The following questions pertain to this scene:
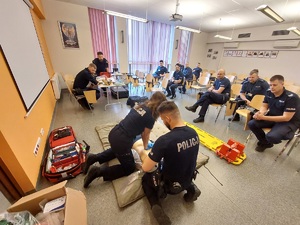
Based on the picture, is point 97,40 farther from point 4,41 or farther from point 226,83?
point 226,83

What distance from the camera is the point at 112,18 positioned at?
5.40m

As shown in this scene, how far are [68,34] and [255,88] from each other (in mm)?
6148

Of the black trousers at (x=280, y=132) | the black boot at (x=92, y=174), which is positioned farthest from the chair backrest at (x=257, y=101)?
the black boot at (x=92, y=174)

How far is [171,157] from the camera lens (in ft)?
A: 3.57

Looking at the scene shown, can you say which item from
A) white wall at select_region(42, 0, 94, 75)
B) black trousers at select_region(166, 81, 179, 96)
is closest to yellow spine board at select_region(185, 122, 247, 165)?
black trousers at select_region(166, 81, 179, 96)

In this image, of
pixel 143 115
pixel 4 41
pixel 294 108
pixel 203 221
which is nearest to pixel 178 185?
pixel 203 221

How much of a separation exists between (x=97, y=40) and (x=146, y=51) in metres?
2.38

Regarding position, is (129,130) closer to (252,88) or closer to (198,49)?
(252,88)

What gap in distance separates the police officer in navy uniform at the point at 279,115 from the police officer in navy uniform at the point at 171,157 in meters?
1.69

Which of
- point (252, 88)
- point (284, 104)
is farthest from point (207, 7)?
point (284, 104)

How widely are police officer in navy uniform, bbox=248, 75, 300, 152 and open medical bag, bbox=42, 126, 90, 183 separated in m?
2.81

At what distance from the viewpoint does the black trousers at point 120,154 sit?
1.40 m

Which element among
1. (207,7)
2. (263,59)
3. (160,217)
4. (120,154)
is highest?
(207,7)

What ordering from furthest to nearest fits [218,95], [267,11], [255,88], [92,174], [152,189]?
1. [218,95]
2. [255,88]
3. [267,11]
4. [92,174]
5. [152,189]
